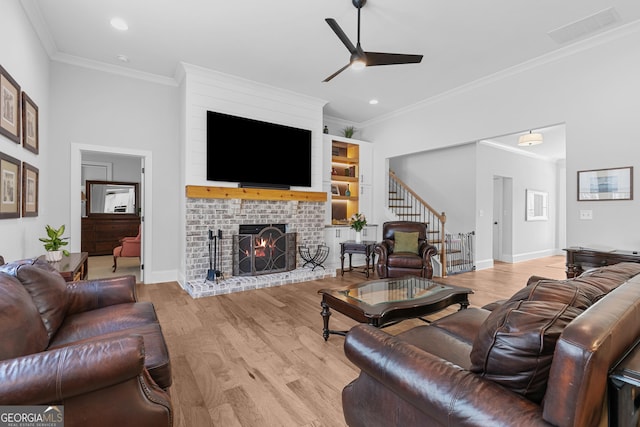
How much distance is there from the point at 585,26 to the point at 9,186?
5.91 metres

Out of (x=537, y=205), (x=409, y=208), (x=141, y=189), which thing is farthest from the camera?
(x=537, y=205)

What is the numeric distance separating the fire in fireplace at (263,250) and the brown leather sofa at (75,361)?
9.65ft

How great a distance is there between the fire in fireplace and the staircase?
2.81 meters

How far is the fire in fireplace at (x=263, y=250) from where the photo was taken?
188 inches

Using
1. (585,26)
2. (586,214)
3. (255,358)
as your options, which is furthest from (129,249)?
(585,26)

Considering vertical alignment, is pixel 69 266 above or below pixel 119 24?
below

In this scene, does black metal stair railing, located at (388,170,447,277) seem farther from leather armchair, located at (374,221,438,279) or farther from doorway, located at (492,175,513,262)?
doorway, located at (492,175,513,262)

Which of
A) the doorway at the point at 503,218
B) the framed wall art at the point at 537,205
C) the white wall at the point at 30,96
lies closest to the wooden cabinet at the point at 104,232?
the white wall at the point at 30,96

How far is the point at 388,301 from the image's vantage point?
2.48m

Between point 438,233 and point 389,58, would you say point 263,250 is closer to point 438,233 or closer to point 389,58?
point 389,58

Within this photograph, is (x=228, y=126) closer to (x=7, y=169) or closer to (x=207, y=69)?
(x=207, y=69)

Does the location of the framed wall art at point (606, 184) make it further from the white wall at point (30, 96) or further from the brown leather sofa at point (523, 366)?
the white wall at point (30, 96)

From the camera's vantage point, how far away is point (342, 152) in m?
6.84

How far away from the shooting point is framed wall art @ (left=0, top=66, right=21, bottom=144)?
246 centimetres
